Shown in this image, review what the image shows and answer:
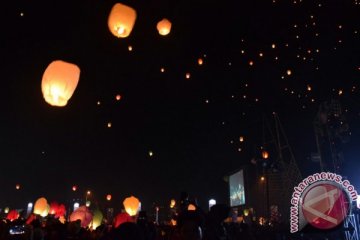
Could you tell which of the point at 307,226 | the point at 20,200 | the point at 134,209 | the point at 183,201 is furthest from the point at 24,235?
the point at 20,200

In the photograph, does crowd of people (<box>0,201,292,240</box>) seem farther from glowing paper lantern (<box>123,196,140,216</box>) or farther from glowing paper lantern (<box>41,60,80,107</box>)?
glowing paper lantern (<box>123,196,140,216</box>)

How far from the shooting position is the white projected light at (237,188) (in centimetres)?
2661

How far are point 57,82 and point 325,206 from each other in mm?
6674

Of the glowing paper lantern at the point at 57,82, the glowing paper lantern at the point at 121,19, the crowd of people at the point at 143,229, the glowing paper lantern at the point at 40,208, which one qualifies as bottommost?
the crowd of people at the point at 143,229

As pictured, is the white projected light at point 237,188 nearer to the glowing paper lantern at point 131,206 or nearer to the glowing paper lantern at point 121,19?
the glowing paper lantern at point 131,206

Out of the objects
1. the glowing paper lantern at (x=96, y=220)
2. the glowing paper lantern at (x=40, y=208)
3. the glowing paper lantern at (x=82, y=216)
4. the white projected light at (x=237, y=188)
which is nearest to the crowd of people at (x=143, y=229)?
the glowing paper lantern at (x=82, y=216)

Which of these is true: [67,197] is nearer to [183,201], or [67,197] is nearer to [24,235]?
[24,235]

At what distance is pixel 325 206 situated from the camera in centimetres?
838

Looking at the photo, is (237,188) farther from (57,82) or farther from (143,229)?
(143,229)

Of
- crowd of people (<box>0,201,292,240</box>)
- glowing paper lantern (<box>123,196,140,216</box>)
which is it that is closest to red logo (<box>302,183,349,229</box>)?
crowd of people (<box>0,201,292,240</box>)

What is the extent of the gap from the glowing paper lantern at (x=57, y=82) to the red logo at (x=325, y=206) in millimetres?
5960

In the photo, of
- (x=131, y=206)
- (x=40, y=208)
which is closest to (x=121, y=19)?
(x=131, y=206)

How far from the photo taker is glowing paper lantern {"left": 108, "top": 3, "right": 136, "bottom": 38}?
774cm

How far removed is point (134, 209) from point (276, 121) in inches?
436
